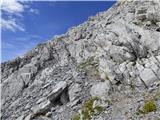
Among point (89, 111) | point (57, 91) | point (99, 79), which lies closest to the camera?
point (89, 111)

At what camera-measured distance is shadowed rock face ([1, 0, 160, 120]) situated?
1327 inches

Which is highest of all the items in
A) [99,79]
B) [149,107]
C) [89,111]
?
[99,79]

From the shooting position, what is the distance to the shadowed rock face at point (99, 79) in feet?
111

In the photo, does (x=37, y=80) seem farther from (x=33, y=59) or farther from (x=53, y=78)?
(x=33, y=59)

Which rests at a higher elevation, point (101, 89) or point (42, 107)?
point (42, 107)

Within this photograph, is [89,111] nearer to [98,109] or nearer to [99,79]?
[98,109]

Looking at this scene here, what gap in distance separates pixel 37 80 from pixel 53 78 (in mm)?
3330

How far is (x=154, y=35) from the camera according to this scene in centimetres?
4069

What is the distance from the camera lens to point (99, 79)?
4038 cm

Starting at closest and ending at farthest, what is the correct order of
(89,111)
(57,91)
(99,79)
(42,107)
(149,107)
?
(149,107) → (89,111) → (42,107) → (99,79) → (57,91)

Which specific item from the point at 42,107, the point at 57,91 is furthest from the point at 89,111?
the point at 57,91

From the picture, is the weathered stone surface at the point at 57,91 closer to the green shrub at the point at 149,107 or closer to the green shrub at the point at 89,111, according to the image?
the green shrub at the point at 89,111

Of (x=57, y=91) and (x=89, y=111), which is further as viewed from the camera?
(x=57, y=91)

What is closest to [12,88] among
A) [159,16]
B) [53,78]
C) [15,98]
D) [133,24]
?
[15,98]
